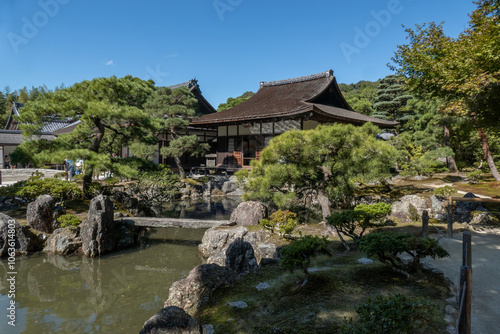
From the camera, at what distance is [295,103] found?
1855 centimetres

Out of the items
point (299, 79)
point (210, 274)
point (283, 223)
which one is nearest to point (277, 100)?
point (299, 79)

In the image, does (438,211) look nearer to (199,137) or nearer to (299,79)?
(299,79)

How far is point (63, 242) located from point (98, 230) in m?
1.19

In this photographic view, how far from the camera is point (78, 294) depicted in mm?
6422

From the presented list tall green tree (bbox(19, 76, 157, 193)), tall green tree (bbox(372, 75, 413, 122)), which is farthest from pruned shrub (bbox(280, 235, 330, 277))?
tall green tree (bbox(372, 75, 413, 122))

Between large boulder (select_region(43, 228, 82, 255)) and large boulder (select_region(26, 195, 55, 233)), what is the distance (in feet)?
1.59

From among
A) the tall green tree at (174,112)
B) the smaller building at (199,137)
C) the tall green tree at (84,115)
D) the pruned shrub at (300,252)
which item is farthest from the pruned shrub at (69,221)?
the smaller building at (199,137)

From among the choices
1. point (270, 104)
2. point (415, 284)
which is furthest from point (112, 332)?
point (270, 104)

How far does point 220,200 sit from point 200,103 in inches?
547

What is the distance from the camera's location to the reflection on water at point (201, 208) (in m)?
13.8

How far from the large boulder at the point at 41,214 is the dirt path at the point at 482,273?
10.8 metres

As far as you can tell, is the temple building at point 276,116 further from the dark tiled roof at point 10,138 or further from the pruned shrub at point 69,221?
the dark tiled roof at point 10,138

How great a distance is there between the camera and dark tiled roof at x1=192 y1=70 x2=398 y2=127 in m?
17.6

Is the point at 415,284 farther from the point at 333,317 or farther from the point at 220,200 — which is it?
the point at 220,200
